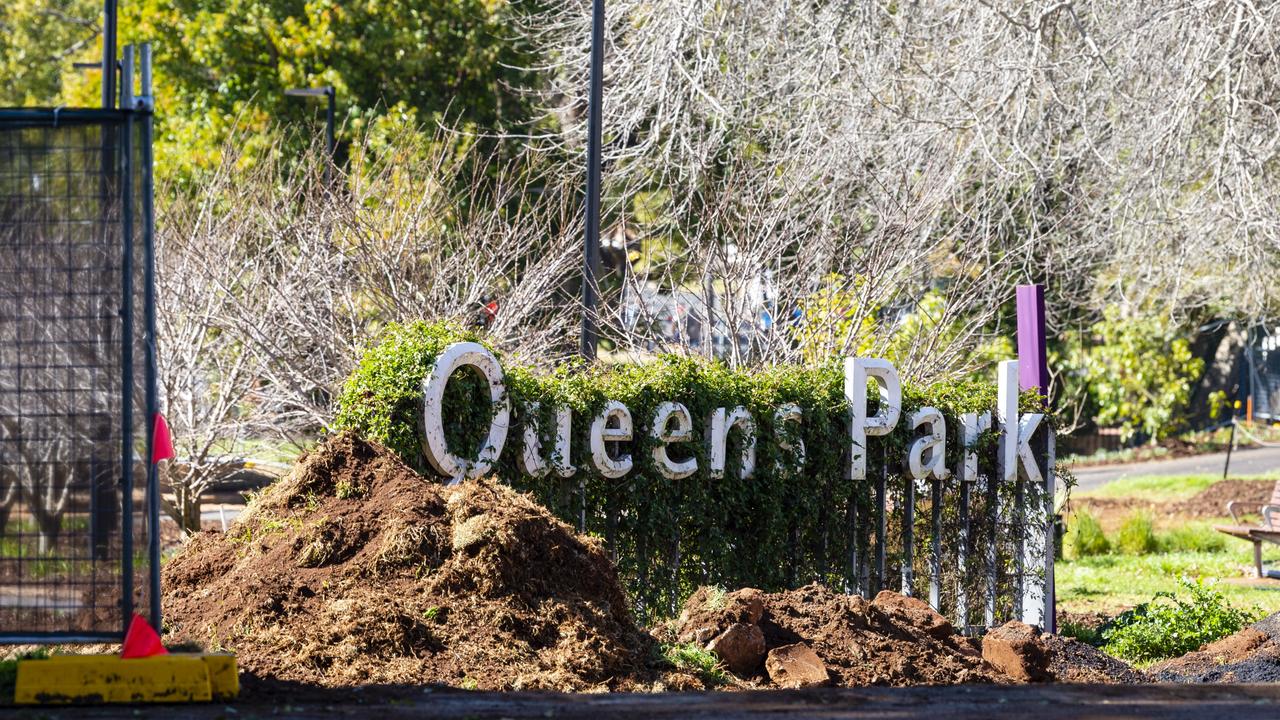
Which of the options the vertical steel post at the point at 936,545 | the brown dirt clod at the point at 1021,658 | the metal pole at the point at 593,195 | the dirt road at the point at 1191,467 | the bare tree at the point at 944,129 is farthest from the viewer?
the dirt road at the point at 1191,467

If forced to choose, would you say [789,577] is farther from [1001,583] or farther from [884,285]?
[884,285]

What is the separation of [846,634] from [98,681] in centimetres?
369

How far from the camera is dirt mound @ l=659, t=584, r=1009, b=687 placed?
7141 millimetres

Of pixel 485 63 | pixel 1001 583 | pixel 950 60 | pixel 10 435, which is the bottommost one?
pixel 1001 583

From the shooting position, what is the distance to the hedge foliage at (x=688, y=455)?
7941 mm

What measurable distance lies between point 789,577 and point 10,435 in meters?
5.69

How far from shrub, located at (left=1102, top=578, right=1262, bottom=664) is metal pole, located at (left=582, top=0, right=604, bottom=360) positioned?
4826 millimetres

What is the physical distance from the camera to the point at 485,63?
930 inches

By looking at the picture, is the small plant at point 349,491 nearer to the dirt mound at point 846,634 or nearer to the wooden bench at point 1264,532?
the dirt mound at point 846,634

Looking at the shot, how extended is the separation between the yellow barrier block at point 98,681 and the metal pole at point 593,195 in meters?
6.96

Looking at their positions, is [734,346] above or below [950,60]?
below

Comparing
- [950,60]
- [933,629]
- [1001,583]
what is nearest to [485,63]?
[950,60]

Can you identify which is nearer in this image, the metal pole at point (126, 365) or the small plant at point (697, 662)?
the metal pole at point (126, 365)

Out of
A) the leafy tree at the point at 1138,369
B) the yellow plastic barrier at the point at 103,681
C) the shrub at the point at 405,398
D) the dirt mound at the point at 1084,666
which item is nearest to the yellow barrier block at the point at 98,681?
the yellow plastic barrier at the point at 103,681
